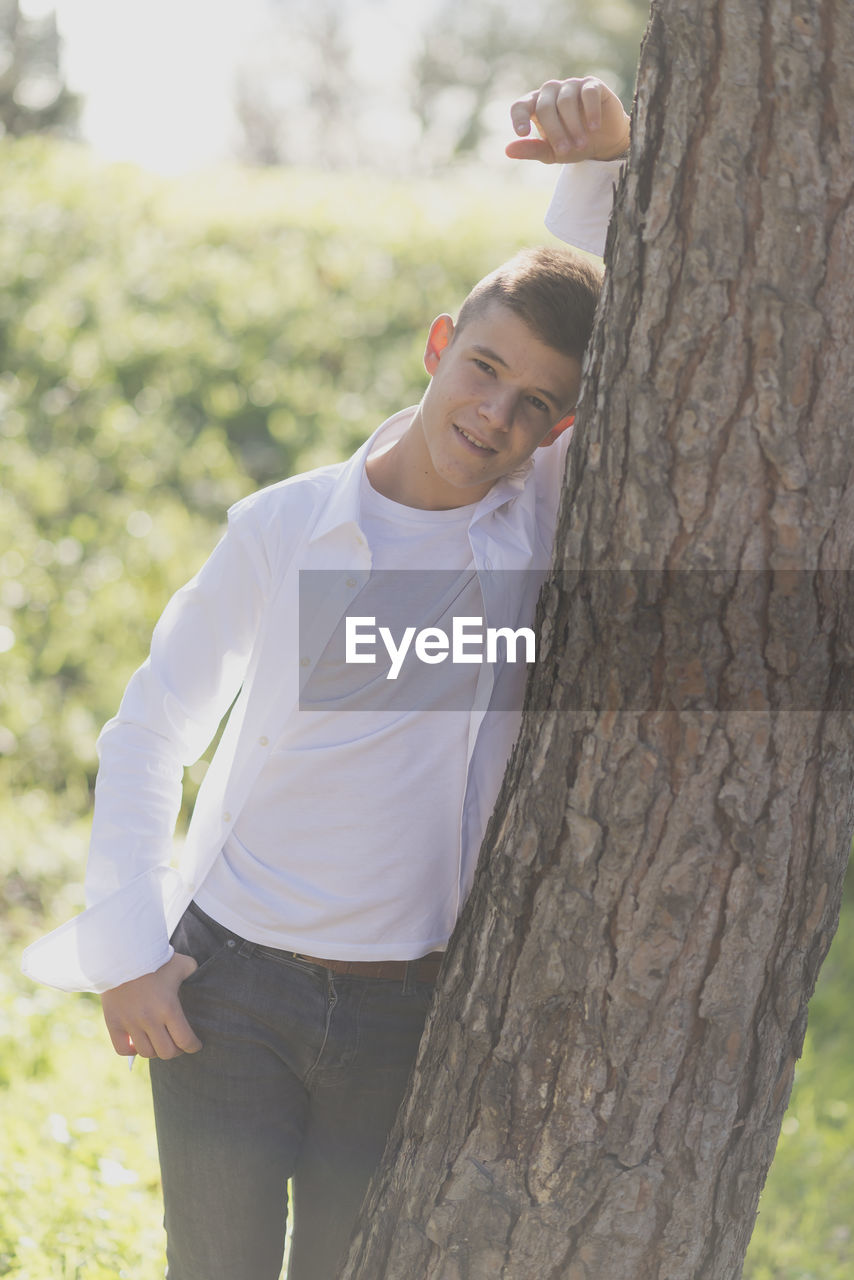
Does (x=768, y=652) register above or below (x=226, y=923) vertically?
above

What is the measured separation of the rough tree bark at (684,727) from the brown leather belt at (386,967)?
0.61 ft

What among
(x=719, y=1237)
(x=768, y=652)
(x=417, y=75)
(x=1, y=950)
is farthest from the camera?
(x=417, y=75)

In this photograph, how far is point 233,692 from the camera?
1863 mm

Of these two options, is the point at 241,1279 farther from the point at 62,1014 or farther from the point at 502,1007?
the point at 62,1014

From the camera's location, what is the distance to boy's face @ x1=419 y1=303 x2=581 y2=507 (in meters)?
1.74

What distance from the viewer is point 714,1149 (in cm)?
152

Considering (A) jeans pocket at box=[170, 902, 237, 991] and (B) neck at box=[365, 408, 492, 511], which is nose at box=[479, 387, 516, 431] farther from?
(A) jeans pocket at box=[170, 902, 237, 991]

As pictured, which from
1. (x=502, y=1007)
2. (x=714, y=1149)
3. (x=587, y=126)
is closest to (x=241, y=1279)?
(x=502, y=1007)

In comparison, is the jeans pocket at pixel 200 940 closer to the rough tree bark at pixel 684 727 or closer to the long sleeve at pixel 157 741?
the long sleeve at pixel 157 741

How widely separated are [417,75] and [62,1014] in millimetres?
40633

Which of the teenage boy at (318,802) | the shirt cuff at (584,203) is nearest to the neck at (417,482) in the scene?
the teenage boy at (318,802)

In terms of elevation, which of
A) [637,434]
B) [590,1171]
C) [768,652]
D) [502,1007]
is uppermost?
[637,434]

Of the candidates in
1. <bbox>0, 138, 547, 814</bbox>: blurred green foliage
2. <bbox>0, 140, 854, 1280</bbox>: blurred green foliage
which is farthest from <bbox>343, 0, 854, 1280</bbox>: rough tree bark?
<bbox>0, 138, 547, 814</bbox>: blurred green foliage

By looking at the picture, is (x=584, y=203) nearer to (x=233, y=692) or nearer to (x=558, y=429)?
(x=558, y=429)
